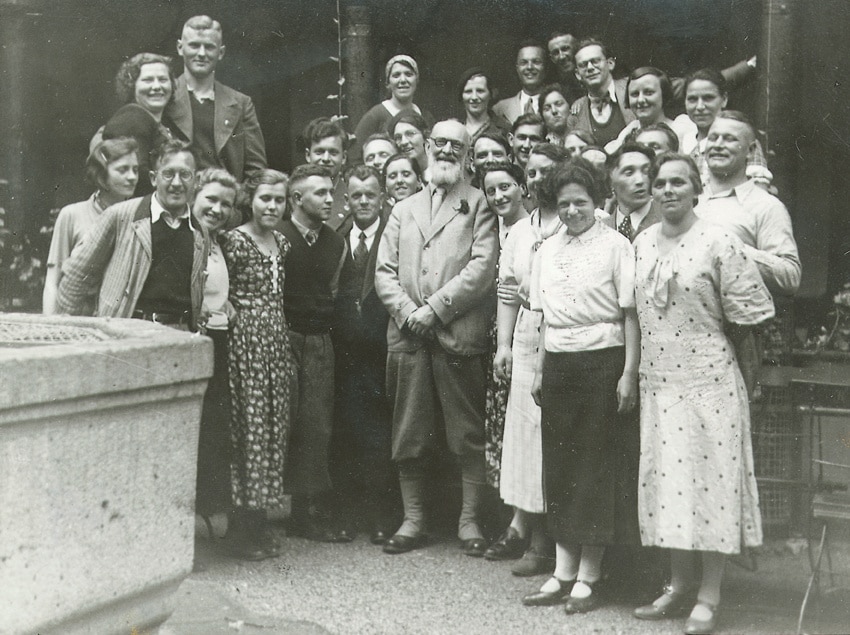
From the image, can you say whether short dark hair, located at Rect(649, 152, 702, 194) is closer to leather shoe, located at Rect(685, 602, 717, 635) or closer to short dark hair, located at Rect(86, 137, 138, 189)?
leather shoe, located at Rect(685, 602, 717, 635)

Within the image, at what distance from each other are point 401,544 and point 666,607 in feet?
4.20

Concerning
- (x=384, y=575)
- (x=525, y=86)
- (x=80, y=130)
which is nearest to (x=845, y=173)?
(x=525, y=86)

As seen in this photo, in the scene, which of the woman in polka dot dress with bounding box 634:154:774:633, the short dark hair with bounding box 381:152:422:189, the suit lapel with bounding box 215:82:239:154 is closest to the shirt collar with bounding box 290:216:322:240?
the short dark hair with bounding box 381:152:422:189

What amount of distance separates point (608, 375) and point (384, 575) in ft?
4.11

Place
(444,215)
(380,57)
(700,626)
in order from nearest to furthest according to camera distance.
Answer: (700,626)
(444,215)
(380,57)

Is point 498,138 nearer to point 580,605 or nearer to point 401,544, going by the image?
point 401,544

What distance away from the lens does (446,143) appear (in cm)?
473

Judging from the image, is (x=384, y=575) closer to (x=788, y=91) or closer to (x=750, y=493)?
(x=750, y=493)

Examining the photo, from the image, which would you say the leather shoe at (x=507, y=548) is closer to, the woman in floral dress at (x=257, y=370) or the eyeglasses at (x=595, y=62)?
the woman in floral dress at (x=257, y=370)

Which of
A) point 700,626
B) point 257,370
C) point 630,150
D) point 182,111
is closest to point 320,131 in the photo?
point 182,111

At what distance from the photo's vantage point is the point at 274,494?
4566 mm

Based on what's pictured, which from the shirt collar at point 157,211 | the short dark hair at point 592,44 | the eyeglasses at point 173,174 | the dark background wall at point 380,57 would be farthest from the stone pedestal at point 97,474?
the short dark hair at point 592,44

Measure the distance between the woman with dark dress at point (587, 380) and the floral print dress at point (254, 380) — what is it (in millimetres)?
1248

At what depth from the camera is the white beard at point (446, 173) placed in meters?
4.73
